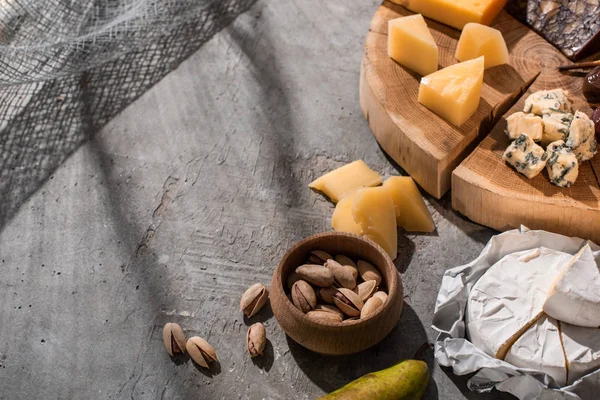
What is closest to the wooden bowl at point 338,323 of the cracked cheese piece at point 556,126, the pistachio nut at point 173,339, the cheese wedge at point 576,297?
the pistachio nut at point 173,339

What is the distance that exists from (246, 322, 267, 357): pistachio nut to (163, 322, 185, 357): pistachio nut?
7.6 inches

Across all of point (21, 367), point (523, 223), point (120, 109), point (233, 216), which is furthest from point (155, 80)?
point (523, 223)

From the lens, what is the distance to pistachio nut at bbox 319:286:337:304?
6.46ft

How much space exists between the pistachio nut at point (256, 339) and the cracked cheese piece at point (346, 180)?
1.87ft

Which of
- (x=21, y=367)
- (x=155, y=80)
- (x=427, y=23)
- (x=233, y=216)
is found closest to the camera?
(x=21, y=367)

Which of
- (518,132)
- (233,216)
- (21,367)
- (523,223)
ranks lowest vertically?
(21,367)

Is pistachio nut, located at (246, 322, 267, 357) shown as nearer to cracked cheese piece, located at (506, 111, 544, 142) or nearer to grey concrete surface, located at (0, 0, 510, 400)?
grey concrete surface, located at (0, 0, 510, 400)

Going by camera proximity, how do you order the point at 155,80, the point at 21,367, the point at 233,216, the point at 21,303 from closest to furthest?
the point at 21,367 < the point at 21,303 < the point at 233,216 < the point at 155,80

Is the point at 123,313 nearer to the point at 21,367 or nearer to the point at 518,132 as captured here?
the point at 21,367

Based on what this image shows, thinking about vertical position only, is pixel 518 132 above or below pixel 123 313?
above

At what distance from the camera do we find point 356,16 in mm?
3117

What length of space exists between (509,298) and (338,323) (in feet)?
1.58

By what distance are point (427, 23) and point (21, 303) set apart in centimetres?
174

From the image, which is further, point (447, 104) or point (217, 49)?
point (217, 49)
